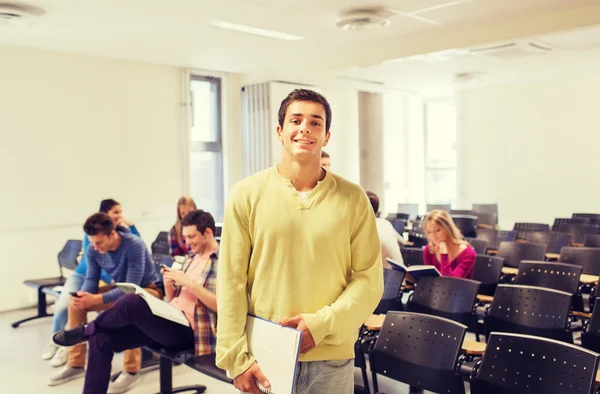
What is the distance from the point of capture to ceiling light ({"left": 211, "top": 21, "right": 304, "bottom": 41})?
6.14m

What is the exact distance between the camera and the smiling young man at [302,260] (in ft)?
5.73

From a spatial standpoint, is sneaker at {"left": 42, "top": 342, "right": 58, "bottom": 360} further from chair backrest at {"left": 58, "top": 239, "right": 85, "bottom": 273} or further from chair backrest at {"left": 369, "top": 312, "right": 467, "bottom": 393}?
chair backrest at {"left": 369, "top": 312, "right": 467, "bottom": 393}

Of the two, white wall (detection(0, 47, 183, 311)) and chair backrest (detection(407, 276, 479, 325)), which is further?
white wall (detection(0, 47, 183, 311))

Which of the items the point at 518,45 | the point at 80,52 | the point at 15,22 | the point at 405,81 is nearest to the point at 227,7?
the point at 15,22

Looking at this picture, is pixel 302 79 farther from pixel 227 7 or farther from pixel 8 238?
pixel 8 238

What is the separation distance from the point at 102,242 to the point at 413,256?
9.09ft

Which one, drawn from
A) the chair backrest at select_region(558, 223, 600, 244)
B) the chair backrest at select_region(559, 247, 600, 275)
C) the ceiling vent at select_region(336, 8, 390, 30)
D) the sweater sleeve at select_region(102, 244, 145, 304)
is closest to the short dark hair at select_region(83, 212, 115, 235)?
the sweater sleeve at select_region(102, 244, 145, 304)

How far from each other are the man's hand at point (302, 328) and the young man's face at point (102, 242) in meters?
2.95

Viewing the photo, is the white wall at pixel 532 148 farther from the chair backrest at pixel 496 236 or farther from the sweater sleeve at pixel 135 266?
the sweater sleeve at pixel 135 266

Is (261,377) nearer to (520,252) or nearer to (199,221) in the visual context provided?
(199,221)

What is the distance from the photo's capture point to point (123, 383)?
4.19m

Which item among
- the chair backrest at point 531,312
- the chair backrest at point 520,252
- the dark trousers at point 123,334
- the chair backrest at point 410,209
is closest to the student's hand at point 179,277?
the dark trousers at point 123,334

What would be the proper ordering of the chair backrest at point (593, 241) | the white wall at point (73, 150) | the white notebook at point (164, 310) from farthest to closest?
1. the white wall at point (73, 150)
2. the chair backrest at point (593, 241)
3. the white notebook at point (164, 310)

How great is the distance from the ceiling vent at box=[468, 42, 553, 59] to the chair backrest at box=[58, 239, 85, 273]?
5.35 metres
